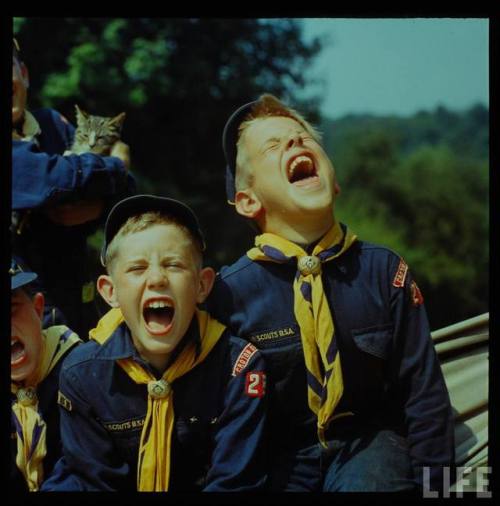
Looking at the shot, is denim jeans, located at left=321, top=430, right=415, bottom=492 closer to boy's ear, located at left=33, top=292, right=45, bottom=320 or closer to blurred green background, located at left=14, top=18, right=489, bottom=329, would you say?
boy's ear, located at left=33, top=292, right=45, bottom=320

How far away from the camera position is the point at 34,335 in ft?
8.59

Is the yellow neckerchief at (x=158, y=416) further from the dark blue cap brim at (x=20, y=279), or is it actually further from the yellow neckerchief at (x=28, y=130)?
the yellow neckerchief at (x=28, y=130)

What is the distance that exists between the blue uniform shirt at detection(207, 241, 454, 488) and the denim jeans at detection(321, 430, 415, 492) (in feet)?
0.11

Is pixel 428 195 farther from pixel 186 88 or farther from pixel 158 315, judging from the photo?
pixel 158 315

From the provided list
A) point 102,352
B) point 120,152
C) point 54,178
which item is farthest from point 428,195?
point 102,352

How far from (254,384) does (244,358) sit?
8 centimetres

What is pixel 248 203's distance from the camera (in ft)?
8.98

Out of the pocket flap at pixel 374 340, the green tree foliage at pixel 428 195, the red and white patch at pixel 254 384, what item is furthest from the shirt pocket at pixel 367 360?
the green tree foliage at pixel 428 195

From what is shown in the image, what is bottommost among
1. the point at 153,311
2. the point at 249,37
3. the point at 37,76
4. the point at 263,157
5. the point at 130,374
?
the point at 130,374

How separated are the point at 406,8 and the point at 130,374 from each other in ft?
4.80

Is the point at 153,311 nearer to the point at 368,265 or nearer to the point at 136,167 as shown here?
the point at 368,265

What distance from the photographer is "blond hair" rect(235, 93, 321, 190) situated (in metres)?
2.76

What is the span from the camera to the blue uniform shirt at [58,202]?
2.80 meters

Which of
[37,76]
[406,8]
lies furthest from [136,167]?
[406,8]
